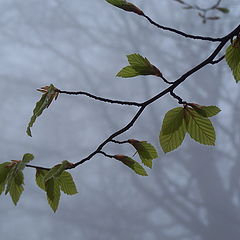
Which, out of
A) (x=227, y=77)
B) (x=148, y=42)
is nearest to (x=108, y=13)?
(x=148, y=42)

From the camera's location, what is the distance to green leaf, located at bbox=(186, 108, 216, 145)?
0.31m

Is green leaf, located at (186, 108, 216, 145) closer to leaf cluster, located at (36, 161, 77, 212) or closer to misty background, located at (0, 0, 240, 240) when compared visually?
leaf cluster, located at (36, 161, 77, 212)

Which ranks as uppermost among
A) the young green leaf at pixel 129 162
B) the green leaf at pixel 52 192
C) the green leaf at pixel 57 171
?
the young green leaf at pixel 129 162

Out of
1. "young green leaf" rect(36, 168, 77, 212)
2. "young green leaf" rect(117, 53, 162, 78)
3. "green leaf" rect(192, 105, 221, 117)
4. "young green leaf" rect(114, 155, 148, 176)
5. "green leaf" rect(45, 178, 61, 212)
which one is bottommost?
"green leaf" rect(45, 178, 61, 212)

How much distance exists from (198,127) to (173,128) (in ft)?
0.06

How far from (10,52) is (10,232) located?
0.60m

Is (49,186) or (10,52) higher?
(10,52)

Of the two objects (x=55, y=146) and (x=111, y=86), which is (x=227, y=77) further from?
(x=55, y=146)

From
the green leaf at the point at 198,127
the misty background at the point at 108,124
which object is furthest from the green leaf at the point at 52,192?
the misty background at the point at 108,124

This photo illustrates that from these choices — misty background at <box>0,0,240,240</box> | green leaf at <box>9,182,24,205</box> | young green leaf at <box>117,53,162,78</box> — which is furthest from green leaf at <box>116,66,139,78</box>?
misty background at <box>0,0,240,240</box>

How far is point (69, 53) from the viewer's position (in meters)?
1.59

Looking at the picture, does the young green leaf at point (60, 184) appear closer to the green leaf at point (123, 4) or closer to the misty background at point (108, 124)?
the green leaf at point (123, 4)

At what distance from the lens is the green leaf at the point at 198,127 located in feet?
1.02

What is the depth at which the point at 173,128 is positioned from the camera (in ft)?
1.00
